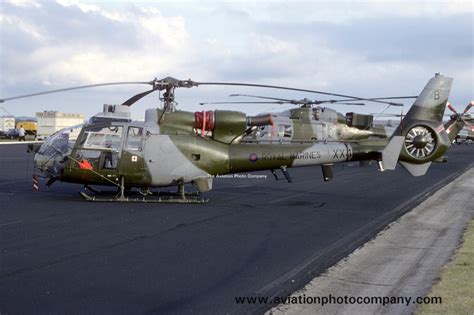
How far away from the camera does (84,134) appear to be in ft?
57.4

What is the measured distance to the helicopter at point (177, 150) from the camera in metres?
17.3

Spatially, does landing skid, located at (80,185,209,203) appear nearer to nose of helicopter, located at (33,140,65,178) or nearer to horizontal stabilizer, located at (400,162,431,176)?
nose of helicopter, located at (33,140,65,178)

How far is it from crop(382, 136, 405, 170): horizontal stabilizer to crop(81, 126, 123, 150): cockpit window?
27.4 ft

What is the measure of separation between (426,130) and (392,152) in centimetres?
145

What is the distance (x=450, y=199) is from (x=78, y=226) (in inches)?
549

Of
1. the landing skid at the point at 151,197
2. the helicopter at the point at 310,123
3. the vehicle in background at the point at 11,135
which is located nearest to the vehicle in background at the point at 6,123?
the vehicle in background at the point at 11,135

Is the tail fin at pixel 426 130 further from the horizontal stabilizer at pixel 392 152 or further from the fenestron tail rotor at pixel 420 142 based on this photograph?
the horizontal stabilizer at pixel 392 152

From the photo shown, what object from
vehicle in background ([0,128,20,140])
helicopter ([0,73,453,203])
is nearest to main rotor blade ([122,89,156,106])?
helicopter ([0,73,453,203])

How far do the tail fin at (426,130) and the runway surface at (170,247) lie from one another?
1.51m

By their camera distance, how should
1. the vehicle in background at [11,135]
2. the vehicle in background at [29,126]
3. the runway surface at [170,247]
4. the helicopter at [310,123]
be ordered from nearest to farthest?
the runway surface at [170,247], the helicopter at [310,123], the vehicle in background at [11,135], the vehicle in background at [29,126]

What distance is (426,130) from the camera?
1909 cm

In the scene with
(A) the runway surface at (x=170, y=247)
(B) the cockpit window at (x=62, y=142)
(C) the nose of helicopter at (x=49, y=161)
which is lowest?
(A) the runway surface at (x=170, y=247)

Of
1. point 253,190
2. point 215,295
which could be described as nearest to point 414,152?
point 253,190

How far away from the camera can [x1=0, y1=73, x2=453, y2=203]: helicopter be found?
17312mm
